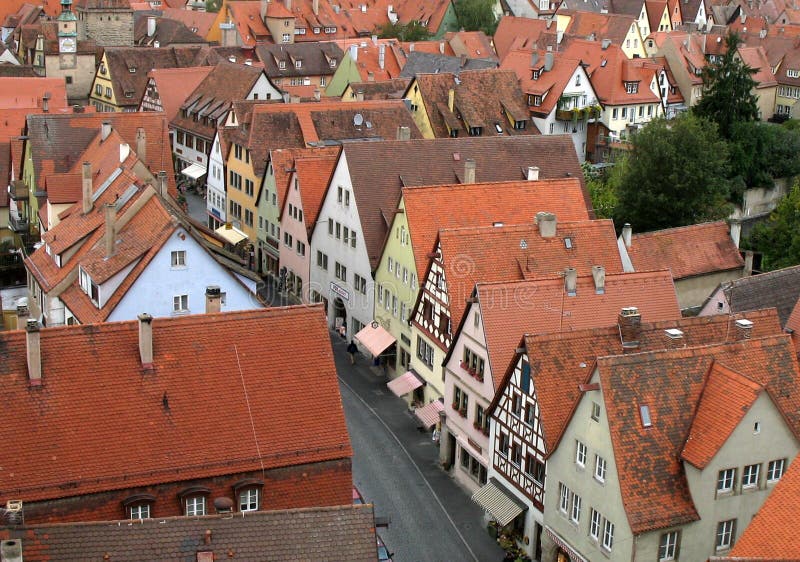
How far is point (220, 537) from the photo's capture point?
27328mm

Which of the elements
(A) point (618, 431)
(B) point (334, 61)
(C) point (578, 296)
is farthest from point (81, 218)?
(B) point (334, 61)

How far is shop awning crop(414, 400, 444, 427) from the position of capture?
162ft

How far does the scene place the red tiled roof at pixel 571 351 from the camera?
38781mm

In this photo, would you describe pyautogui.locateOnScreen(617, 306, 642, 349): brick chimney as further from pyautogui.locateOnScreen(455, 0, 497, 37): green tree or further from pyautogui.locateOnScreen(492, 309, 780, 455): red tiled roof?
pyautogui.locateOnScreen(455, 0, 497, 37): green tree

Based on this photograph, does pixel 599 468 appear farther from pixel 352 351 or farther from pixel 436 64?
pixel 436 64

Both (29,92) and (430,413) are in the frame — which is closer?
(430,413)

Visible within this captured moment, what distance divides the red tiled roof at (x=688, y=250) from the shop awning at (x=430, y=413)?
12.3 meters

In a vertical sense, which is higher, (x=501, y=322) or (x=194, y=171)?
(x=194, y=171)

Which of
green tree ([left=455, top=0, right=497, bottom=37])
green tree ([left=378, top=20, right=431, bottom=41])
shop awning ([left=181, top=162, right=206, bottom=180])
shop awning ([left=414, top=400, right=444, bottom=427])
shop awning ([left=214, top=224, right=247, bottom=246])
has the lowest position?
shop awning ([left=414, top=400, right=444, bottom=427])

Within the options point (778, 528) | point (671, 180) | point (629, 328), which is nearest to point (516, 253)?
point (629, 328)

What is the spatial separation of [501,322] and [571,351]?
14.3ft

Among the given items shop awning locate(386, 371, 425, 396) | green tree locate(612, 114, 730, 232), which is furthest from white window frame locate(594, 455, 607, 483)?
green tree locate(612, 114, 730, 232)

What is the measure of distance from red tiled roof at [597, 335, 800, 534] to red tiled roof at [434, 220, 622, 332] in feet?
40.7

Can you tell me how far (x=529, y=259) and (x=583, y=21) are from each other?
306 ft
